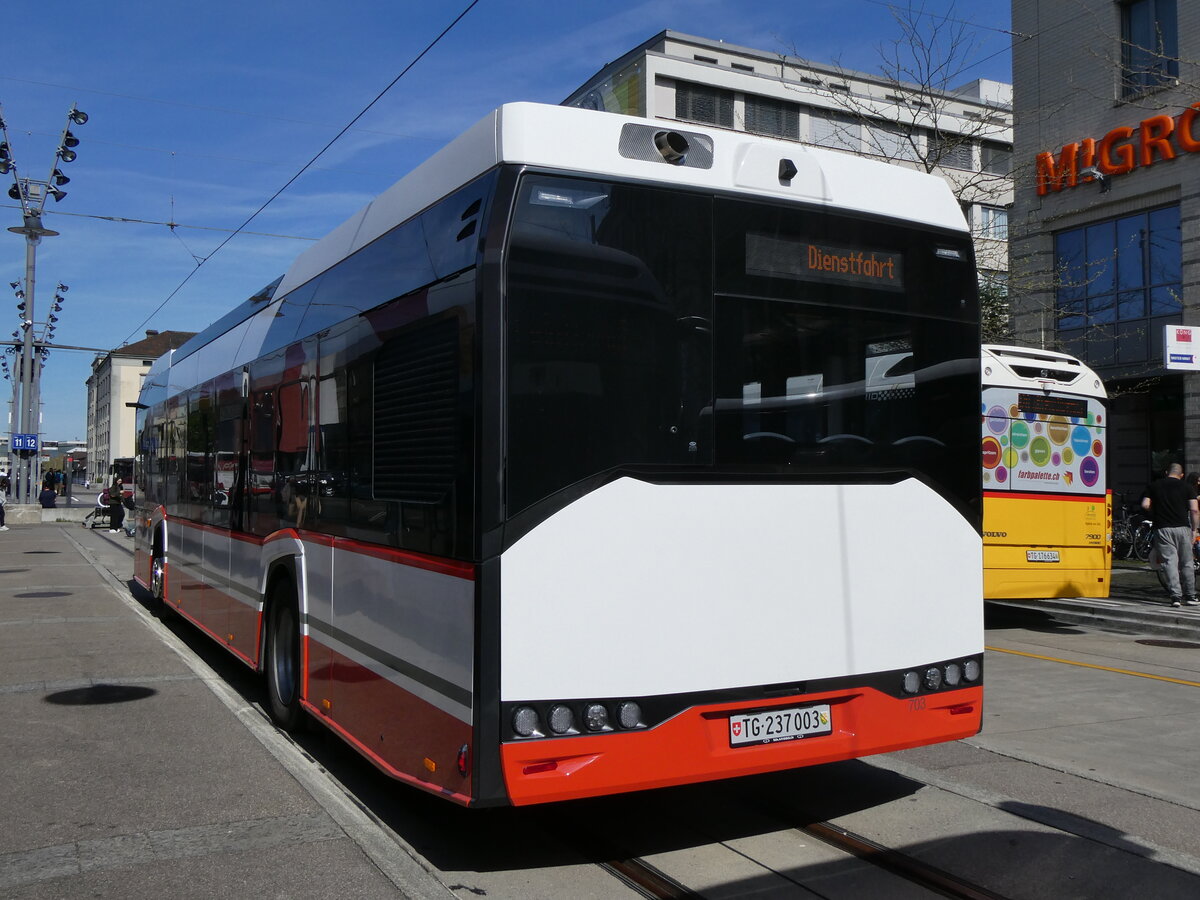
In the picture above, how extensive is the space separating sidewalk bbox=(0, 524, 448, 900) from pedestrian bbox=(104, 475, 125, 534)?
2991 centimetres

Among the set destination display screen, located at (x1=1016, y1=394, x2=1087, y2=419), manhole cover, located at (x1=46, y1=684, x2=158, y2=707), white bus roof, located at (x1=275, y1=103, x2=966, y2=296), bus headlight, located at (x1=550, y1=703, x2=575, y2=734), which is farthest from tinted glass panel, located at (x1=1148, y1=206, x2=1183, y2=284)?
bus headlight, located at (x1=550, y1=703, x2=575, y2=734)

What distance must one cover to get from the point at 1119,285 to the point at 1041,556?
11.9 metres

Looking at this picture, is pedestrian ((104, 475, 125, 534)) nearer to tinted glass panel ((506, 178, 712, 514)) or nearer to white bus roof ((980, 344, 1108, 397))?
white bus roof ((980, 344, 1108, 397))

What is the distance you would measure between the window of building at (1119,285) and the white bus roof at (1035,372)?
9240 millimetres

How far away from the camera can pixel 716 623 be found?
4.54 m

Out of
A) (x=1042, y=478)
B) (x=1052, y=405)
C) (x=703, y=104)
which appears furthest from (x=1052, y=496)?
(x=703, y=104)

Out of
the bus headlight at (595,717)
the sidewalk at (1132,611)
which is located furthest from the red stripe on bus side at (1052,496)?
the bus headlight at (595,717)

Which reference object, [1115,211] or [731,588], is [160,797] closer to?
[731,588]

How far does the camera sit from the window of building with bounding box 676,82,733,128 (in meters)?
47.4

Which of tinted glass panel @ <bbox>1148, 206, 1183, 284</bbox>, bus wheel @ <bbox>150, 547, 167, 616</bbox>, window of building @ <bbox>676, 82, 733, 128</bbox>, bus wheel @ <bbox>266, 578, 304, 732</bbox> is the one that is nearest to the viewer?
bus wheel @ <bbox>266, 578, 304, 732</bbox>

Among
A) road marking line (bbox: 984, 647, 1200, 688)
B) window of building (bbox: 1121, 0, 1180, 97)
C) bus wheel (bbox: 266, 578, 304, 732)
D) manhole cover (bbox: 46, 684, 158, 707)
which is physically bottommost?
road marking line (bbox: 984, 647, 1200, 688)

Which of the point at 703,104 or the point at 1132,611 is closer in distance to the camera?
the point at 1132,611

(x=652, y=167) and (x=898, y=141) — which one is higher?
(x=898, y=141)

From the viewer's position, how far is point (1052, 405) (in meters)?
12.7
